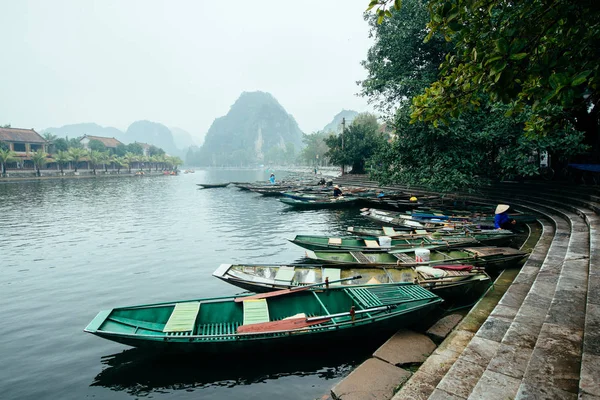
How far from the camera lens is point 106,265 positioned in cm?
1387

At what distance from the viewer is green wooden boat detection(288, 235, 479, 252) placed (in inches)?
460

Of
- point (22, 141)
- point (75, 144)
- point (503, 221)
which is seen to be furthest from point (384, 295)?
point (75, 144)

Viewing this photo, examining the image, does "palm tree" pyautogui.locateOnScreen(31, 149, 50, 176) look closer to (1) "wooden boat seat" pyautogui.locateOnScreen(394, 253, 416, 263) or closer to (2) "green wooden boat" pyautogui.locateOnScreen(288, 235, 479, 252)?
(2) "green wooden boat" pyautogui.locateOnScreen(288, 235, 479, 252)

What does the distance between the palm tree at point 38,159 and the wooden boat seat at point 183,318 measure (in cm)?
7320

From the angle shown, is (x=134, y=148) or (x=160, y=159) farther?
(x=160, y=159)

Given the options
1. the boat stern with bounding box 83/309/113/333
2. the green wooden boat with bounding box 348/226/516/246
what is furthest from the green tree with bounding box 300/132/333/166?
the boat stern with bounding box 83/309/113/333

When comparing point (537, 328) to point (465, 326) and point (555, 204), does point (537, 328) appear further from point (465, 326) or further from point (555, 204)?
point (555, 204)

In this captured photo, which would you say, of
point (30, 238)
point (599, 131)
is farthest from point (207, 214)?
point (599, 131)

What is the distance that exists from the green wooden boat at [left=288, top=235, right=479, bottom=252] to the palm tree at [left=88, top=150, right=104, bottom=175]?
78953mm

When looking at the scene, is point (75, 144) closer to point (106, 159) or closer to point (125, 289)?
point (106, 159)

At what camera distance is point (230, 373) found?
257 inches

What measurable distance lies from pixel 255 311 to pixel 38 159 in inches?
2937

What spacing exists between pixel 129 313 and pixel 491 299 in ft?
27.2

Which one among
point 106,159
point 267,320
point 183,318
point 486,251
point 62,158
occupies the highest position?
point 106,159
